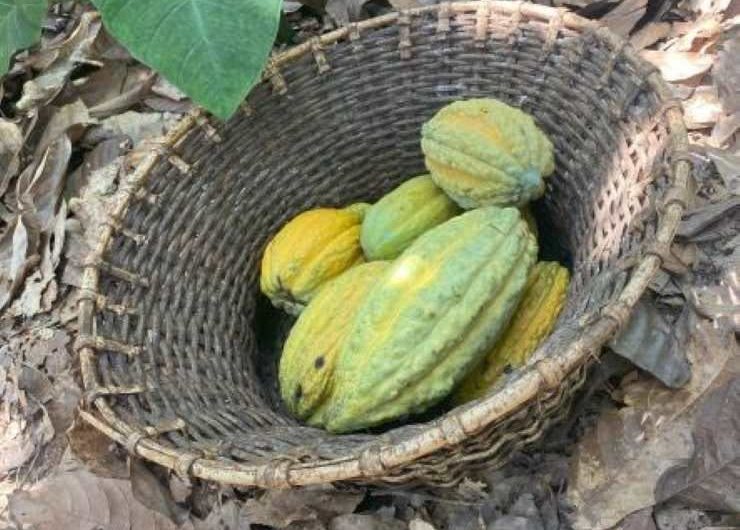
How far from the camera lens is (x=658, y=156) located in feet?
4.55

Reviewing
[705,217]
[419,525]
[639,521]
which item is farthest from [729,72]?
[419,525]

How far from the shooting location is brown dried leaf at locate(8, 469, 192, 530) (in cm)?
149

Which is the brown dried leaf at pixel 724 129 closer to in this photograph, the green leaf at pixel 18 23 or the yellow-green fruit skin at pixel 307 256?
the yellow-green fruit skin at pixel 307 256

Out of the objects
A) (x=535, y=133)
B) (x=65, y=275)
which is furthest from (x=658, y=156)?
(x=65, y=275)

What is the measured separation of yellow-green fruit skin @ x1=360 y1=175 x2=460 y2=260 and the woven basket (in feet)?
0.69

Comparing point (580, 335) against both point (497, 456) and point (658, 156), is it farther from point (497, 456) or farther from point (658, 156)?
point (658, 156)

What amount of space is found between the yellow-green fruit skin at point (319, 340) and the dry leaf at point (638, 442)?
427mm

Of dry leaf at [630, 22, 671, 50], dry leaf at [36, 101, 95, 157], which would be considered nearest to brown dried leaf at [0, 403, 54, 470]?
dry leaf at [36, 101, 95, 157]

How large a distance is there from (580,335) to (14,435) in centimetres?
114

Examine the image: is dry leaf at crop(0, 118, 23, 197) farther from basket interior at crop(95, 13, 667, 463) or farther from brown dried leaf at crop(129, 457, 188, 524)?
brown dried leaf at crop(129, 457, 188, 524)

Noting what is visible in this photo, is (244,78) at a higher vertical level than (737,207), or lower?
higher

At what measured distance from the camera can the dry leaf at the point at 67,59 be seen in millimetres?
2191

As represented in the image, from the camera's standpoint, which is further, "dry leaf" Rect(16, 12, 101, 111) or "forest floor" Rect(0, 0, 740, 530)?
"dry leaf" Rect(16, 12, 101, 111)

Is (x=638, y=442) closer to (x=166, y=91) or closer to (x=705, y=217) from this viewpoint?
(x=705, y=217)
